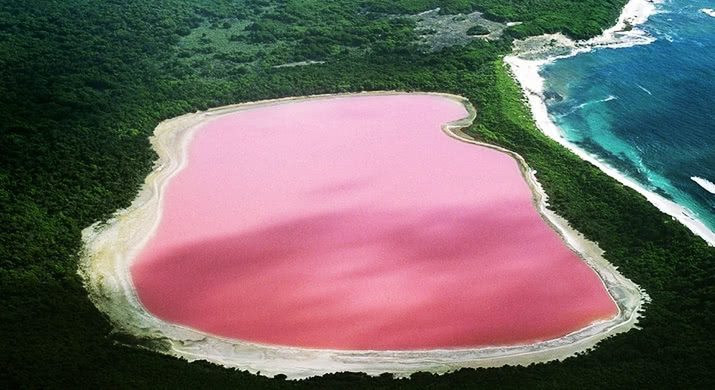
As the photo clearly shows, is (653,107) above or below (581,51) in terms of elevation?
below

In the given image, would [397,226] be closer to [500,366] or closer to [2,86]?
[500,366]

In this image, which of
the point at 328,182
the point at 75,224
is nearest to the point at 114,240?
the point at 75,224

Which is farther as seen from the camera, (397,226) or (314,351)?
(397,226)

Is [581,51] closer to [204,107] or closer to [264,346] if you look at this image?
[204,107]

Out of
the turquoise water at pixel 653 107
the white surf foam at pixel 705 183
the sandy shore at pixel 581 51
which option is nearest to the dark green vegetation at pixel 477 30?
the sandy shore at pixel 581 51

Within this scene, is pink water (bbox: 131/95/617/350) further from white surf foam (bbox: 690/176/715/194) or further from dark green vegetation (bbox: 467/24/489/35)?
dark green vegetation (bbox: 467/24/489/35)

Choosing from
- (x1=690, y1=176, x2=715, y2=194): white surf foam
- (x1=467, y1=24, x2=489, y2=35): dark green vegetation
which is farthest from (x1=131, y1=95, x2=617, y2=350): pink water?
(x1=467, y1=24, x2=489, y2=35): dark green vegetation

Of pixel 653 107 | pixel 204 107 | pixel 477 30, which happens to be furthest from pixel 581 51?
pixel 204 107
